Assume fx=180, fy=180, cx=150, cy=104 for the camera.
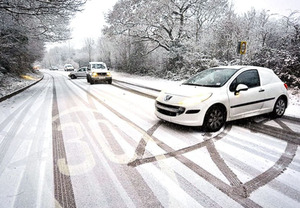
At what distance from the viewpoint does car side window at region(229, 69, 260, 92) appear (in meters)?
4.57

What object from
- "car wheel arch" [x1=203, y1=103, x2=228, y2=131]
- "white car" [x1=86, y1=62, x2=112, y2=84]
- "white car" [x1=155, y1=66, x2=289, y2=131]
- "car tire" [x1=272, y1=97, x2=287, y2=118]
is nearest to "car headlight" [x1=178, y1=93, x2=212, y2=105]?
"white car" [x1=155, y1=66, x2=289, y2=131]

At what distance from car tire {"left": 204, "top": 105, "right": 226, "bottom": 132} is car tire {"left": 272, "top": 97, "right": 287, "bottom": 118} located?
2.16 m

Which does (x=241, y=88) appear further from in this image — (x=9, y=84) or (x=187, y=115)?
(x=9, y=84)

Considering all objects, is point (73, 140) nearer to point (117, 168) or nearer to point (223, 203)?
point (117, 168)

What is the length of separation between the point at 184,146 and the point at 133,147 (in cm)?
102

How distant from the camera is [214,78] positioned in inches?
195

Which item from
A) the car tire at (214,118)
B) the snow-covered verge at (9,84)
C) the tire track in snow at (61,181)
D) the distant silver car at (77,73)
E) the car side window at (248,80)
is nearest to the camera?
the tire track in snow at (61,181)

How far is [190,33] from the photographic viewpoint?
1953 cm

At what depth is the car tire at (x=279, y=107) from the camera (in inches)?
213

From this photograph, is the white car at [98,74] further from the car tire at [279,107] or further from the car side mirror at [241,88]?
the car tire at [279,107]

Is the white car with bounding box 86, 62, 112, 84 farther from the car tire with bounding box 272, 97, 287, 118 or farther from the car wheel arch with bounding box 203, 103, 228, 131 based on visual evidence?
the car tire with bounding box 272, 97, 287, 118

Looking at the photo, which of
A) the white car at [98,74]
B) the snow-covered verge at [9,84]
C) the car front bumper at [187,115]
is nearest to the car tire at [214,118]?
the car front bumper at [187,115]

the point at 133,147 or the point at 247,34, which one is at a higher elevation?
the point at 247,34

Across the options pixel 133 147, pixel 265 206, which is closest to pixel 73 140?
pixel 133 147
